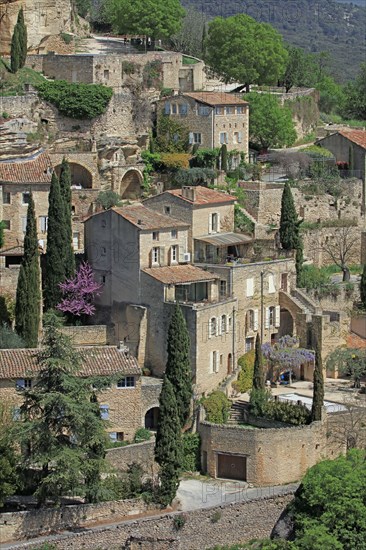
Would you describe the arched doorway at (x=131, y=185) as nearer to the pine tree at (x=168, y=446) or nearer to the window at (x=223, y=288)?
the window at (x=223, y=288)

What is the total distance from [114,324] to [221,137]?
633 inches

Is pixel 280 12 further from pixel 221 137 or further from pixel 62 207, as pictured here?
pixel 62 207

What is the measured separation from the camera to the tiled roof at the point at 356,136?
264ft

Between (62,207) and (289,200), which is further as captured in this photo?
(289,200)

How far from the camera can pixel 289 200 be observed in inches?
2827

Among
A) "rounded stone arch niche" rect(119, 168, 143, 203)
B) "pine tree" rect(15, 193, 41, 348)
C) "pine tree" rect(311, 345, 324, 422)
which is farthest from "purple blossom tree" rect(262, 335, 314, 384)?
"rounded stone arch niche" rect(119, 168, 143, 203)

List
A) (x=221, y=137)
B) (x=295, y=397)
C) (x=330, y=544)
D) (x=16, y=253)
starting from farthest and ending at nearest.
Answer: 1. (x=221, y=137)
2. (x=16, y=253)
3. (x=295, y=397)
4. (x=330, y=544)

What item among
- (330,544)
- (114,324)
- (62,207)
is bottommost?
(330,544)

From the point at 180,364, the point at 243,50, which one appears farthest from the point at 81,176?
the point at 180,364

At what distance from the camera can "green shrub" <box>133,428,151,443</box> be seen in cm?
5984

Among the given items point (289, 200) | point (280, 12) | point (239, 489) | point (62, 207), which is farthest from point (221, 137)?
point (280, 12)

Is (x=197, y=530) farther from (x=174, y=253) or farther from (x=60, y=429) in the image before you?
(x=174, y=253)

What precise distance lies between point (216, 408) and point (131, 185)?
17769 mm

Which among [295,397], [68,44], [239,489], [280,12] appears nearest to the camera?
[239,489]
